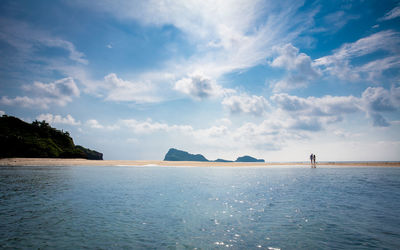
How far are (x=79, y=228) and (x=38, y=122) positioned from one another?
474 feet

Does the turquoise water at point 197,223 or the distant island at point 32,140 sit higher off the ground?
the distant island at point 32,140

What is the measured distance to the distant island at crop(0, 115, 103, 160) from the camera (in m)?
84.4

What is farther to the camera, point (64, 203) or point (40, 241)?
point (64, 203)

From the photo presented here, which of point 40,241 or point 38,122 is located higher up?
point 38,122

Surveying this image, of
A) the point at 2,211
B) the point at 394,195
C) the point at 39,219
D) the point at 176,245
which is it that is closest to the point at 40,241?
the point at 39,219

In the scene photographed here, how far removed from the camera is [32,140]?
93312 mm

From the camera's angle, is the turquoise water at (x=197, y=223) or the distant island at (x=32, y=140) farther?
the distant island at (x=32, y=140)

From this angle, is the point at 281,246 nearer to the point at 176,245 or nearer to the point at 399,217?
the point at 176,245

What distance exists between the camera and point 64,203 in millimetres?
15836

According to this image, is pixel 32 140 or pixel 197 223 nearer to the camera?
pixel 197 223

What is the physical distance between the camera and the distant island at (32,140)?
84.4 meters

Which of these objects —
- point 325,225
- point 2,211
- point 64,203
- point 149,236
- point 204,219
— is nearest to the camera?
point 149,236

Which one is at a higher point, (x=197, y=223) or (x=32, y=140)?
(x=32, y=140)

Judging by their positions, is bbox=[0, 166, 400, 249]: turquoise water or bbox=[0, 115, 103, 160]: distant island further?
bbox=[0, 115, 103, 160]: distant island
